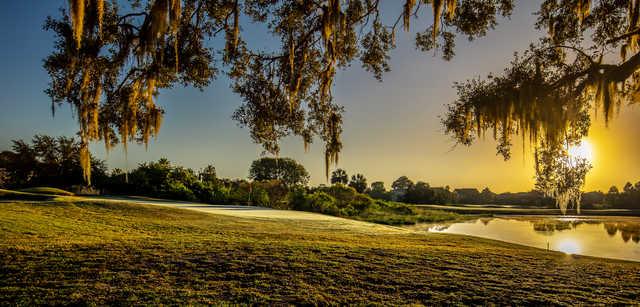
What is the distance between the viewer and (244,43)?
8.00 meters

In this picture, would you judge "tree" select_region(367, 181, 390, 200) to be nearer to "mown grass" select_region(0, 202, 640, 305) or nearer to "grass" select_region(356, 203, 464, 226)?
"grass" select_region(356, 203, 464, 226)

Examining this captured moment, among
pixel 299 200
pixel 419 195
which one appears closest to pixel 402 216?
pixel 299 200

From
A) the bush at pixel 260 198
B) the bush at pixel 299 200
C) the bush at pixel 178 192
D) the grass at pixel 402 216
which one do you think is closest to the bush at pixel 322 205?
the bush at pixel 299 200

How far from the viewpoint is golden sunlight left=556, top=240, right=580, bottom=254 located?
11070 millimetres

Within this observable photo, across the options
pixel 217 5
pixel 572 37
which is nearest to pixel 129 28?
pixel 217 5

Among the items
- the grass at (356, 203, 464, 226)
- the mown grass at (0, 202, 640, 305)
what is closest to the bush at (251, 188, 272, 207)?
the grass at (356, 203, 464, 226)

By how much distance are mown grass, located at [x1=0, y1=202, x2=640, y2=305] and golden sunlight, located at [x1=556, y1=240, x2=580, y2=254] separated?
13.3 ft

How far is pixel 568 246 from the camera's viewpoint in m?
12.1

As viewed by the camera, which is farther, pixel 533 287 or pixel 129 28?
pixel 129 28

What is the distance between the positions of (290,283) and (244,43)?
5820 millimetres

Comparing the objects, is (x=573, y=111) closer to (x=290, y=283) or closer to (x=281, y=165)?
(x=290, y=283)

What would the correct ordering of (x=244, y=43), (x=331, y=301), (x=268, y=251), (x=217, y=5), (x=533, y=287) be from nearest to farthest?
1. (x=331, y=301)
2. (x=533, y=287)
3. (x=268, y=251)
4. (x=217, y=5)
5. (x=244, y=43)

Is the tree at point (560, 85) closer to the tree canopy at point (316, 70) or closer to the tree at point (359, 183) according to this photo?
the tree canopy at point (316, 70)

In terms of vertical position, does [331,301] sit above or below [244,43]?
below
